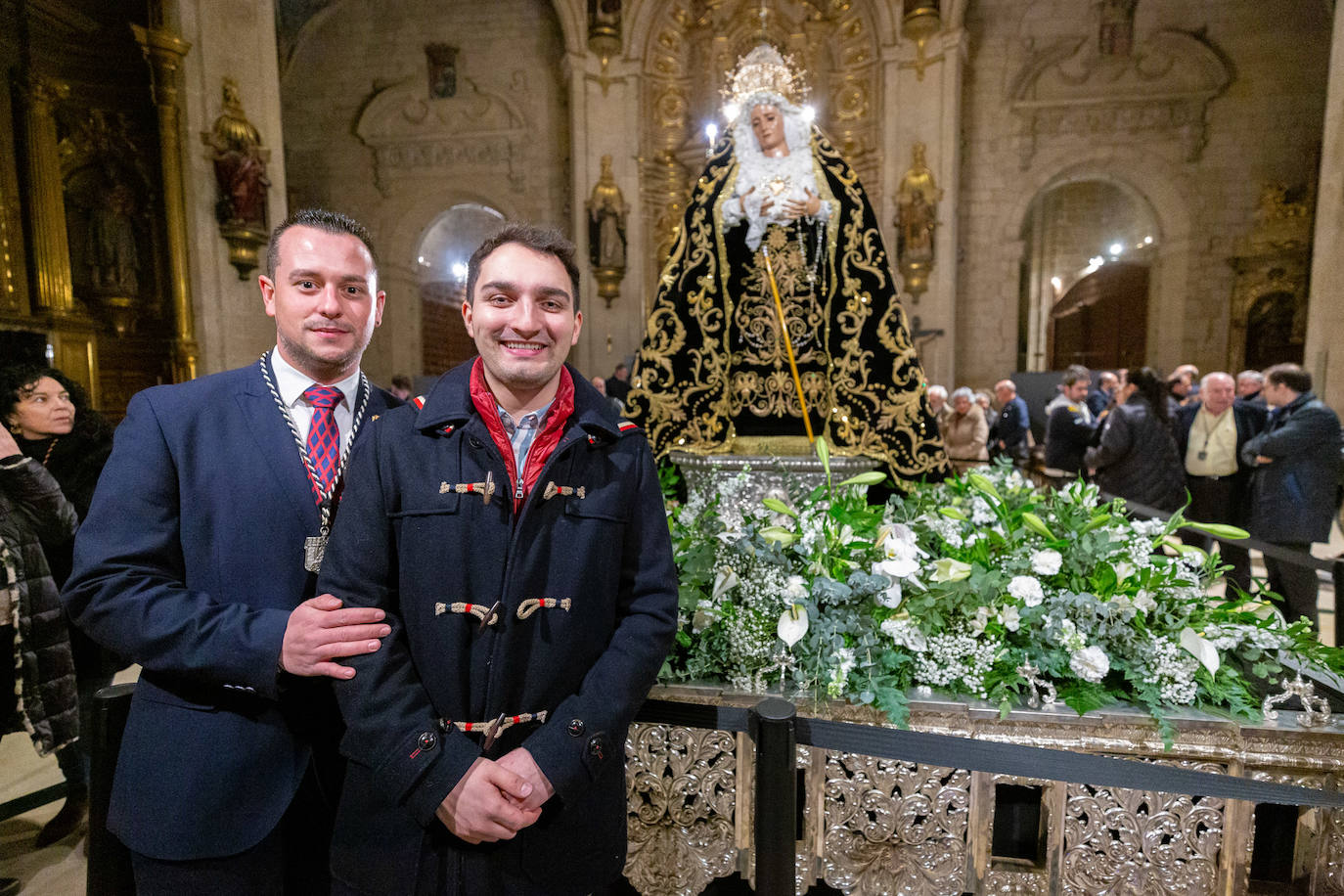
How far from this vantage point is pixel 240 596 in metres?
1.28

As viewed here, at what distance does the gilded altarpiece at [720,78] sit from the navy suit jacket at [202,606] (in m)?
10.9

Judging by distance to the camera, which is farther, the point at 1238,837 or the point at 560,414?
the point at 1238,837

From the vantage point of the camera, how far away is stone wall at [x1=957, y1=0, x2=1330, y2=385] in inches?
428

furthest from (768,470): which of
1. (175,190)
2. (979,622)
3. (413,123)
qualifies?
(413,123)

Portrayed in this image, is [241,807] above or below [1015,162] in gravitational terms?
below

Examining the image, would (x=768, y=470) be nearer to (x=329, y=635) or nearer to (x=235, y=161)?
(x=329, y=635)

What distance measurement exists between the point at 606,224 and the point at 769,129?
331 inches

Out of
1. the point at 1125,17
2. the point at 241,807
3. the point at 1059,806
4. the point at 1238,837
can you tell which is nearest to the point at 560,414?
the point at 241,807

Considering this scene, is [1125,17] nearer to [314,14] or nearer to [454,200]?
[454,200]

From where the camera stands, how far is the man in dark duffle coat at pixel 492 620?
1142 mm

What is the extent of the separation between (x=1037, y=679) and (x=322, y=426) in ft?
7.06

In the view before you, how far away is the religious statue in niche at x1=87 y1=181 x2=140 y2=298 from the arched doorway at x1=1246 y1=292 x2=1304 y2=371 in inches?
650

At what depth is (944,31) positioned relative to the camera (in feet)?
35.0

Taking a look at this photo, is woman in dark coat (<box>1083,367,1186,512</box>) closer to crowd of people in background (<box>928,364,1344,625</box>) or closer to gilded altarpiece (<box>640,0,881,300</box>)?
crowd of people in background (<box>928,364,1344,625</box>)
